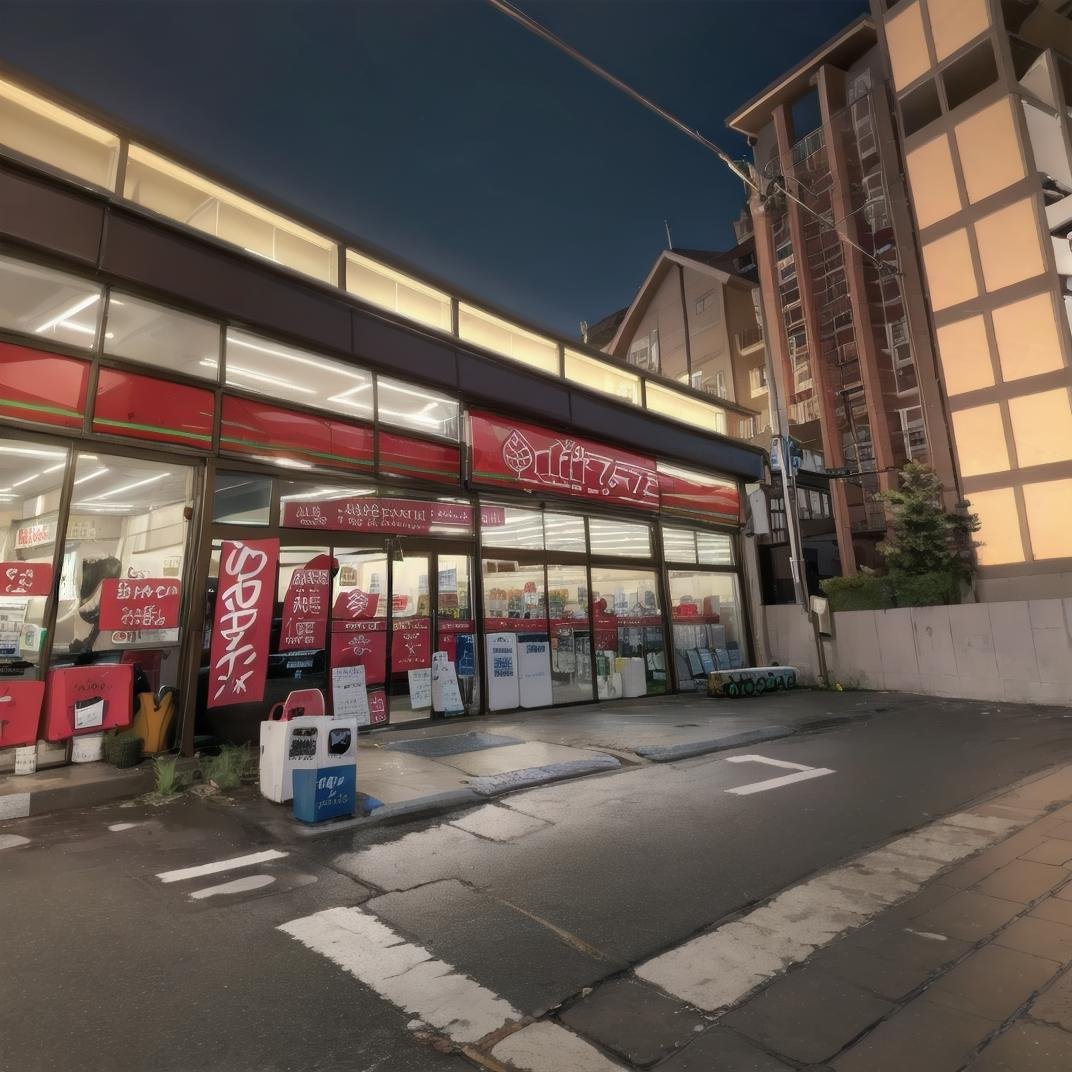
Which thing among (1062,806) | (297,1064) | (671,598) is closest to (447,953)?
(297,1064)

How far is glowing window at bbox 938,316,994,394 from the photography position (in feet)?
64.2

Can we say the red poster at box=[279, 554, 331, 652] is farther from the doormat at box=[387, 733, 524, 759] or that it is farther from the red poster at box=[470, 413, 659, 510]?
the red poster at box=[470, 413, 659, 510]

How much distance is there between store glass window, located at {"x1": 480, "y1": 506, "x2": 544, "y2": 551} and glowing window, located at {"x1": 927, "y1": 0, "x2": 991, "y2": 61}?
2174 centimetres

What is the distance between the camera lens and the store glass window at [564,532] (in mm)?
13711

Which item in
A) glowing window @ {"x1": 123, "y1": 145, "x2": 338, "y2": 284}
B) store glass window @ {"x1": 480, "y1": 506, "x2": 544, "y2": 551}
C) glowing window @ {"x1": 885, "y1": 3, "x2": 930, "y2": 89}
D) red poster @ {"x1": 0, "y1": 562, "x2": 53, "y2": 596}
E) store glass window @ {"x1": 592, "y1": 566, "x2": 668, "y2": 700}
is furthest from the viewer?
glowing window @ {"x1": 885, "y1": 3, "x2": 930, "y2": 89}

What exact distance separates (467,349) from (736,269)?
31.1m

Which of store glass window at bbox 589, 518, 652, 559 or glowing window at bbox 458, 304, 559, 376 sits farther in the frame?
store glass window at bbox 589, 518, 652, 559

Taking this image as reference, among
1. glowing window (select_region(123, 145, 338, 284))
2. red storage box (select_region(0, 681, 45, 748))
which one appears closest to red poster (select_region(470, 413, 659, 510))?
glowing window (select_region(123, 145, 338, 284))

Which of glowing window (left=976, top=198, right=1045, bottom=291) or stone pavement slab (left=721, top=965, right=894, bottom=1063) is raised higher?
glowing window (left=976, top=198, right=1045, bottom=291)

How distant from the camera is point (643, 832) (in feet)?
17.9

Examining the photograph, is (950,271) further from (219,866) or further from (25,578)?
(25,578)

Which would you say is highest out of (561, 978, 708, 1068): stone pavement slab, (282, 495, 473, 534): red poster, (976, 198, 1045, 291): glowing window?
(976, 198, 1045, 291): glowing window

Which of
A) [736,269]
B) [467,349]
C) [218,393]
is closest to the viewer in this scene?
[218,393]

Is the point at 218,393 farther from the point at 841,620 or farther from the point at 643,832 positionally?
the point at 841,620
